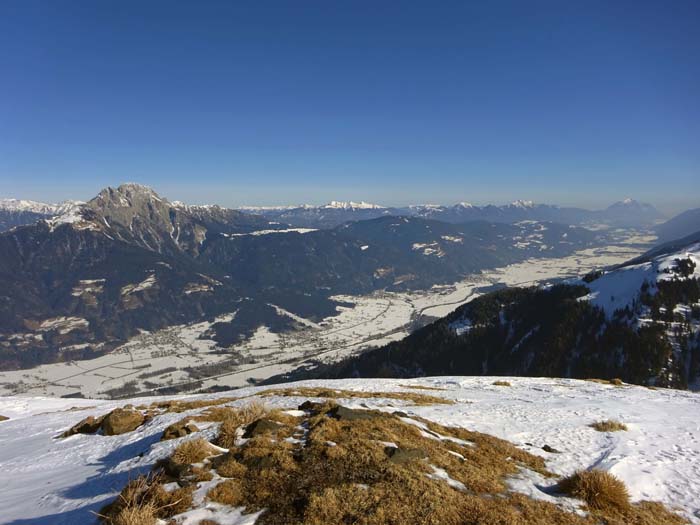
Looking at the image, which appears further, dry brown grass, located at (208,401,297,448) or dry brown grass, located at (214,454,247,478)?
dry brown grass, located at (208,401,297,448)

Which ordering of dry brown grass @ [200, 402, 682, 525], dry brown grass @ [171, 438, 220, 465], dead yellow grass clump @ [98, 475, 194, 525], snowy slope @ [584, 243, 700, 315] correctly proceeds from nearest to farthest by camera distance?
dead yellow grass clump @ [98, 475, 194, 525], dry brown grass @ [200, 402, 682, 525], dry brown grass @ [171, 438, 220, 465], snowy slope @ [584, 243, 700, 315]

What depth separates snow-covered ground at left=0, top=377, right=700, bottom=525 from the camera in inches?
449

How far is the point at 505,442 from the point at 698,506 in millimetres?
6380

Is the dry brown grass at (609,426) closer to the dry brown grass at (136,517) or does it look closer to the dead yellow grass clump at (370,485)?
the dead yellow grass clump at (370,485)

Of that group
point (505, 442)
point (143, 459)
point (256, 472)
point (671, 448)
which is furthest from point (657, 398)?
point (143, 459)

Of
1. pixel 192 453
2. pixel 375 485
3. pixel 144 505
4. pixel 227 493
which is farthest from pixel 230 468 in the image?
pixel 375 485

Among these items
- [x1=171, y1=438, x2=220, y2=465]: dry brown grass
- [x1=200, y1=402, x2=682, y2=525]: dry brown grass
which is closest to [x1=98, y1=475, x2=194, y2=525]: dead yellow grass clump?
[x1=200, y1=402, x2=682, y2=525]: dry brown grass

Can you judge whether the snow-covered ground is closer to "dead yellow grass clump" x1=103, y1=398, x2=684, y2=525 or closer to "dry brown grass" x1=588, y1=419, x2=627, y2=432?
"dry brown grass" x1=588, y1=419, x2=627, y2=432


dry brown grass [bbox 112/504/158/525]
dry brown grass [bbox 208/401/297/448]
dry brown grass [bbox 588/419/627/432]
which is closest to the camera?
dry brown grass [bbox 112/504/158/525]

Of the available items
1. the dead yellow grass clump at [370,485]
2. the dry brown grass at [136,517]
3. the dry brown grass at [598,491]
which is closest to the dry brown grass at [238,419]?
the dead yellow grass clump at [370,485]

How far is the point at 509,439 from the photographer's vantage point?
17.1 m

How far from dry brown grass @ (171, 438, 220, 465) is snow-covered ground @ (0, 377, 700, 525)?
72.2 inches

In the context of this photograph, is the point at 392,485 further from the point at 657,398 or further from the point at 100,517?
the point at 657,398

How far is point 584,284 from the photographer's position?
5502 inches
